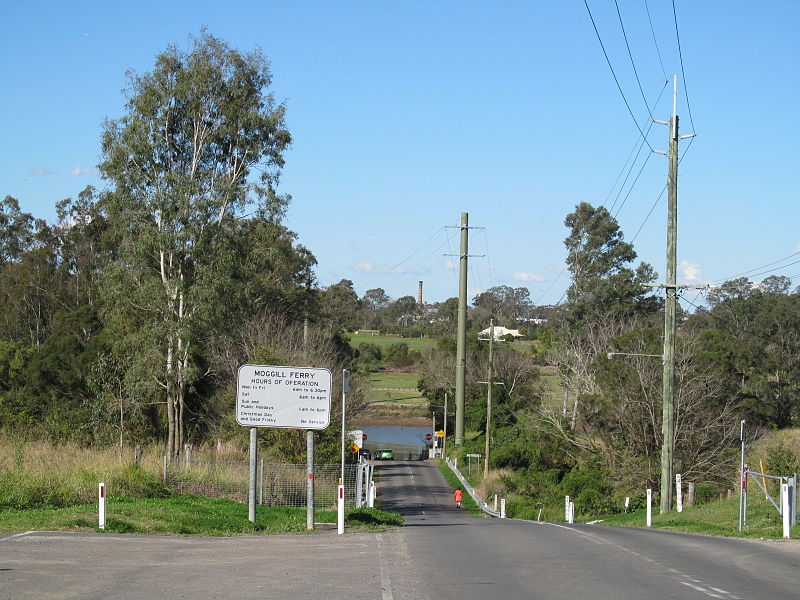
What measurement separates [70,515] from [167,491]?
634 centimetres

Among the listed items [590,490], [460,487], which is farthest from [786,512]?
[460,487]

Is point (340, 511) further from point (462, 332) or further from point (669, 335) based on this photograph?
point (462, 332)

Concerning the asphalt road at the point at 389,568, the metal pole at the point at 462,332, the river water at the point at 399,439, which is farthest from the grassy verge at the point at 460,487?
the asphalt road at the point at 389,568

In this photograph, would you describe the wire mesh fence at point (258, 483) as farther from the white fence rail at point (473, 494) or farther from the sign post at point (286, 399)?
the white fence rail at point (473, 494)

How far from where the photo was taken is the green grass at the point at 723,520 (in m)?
19.4

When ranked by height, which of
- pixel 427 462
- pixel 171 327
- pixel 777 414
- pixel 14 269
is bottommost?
pixel 427 462

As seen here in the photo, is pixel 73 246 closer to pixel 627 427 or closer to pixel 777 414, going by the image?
pixel 627 427

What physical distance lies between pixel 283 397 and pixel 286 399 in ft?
0.23

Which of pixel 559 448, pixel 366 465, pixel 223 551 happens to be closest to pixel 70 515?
pixel 223 551

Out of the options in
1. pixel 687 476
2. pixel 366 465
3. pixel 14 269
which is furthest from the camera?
pixel 14 269

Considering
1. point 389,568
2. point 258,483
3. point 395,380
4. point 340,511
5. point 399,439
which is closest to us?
point 389,568

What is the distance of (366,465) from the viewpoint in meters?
29.1

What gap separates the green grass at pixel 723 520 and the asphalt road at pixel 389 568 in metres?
1.92

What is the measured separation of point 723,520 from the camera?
75.7ft
